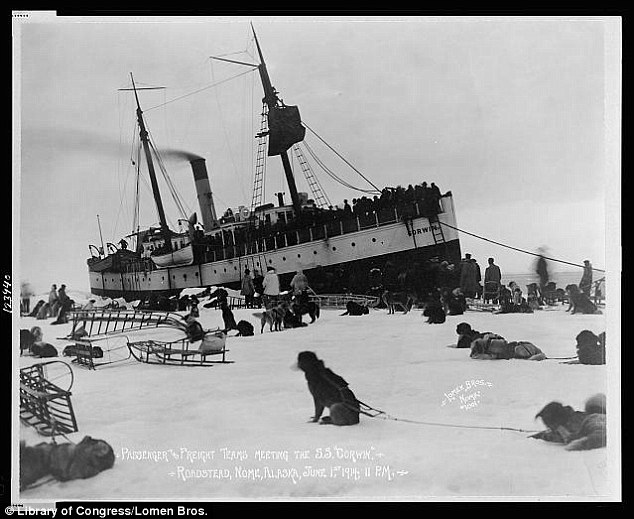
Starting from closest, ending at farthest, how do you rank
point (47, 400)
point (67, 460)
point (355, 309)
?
point (67, 460)
point (47, 400)
point (355, 309)

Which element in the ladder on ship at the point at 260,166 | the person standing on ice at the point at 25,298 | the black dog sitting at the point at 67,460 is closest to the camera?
the black dog sitting at the point at 67,460

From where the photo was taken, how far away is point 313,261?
331 cm

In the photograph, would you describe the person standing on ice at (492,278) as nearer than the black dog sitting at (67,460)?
No

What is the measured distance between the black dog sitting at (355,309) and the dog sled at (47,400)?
151cm

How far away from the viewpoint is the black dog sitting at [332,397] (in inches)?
121

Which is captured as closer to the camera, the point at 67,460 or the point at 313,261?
the point at 67,460

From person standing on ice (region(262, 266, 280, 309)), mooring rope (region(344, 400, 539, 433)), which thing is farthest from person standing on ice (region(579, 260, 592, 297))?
person standing on ice (region(262, 266, 280, 309))

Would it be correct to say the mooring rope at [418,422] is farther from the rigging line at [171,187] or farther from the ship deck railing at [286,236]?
the rigging line at [171,187]

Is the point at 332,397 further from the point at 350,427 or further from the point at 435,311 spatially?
the point at 435,311

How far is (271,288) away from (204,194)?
2.08 ft

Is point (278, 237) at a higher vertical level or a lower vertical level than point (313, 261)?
higher

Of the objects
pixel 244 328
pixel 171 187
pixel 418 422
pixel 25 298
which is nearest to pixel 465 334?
pixel 418 422

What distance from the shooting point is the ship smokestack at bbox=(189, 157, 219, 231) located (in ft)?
10.8

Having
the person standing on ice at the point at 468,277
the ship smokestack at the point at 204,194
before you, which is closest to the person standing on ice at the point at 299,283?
the ship smokestack at the point at 204,194
